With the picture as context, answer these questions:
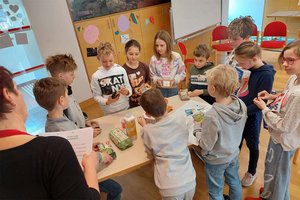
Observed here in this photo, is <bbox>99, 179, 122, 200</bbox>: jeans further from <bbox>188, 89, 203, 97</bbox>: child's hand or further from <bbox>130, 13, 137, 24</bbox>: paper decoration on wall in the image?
<bbox>130, 13, 137, 24</bbox>: paper decoration on wall

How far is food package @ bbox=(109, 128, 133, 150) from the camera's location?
1.57 meters

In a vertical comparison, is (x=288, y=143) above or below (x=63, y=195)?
below

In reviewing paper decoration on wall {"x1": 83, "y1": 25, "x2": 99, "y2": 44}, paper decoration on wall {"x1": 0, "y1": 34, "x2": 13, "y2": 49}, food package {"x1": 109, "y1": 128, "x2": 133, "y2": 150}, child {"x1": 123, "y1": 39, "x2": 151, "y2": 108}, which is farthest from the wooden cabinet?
food package {"x1": 109, "y1": 128, "x2": 133, "y2": 150}

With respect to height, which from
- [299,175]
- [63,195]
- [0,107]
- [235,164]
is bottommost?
[299,175]

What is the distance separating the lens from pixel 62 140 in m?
0.77

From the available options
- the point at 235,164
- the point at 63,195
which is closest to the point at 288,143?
the point at 235,164

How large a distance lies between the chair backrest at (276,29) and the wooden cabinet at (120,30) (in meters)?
2.16

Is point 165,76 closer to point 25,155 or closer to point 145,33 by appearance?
point 25,155

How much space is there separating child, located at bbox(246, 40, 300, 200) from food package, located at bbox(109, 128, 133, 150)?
963 mm

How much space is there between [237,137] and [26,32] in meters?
3.16

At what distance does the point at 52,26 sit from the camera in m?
3.38

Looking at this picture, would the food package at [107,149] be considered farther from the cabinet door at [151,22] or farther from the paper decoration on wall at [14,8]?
the cabinet door at [151,22]

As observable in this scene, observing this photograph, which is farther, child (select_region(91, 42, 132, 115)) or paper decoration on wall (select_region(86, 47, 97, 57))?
paper decoration on wall (select_region(86, 47, 97, 57))

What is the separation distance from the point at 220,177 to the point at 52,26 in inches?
126
